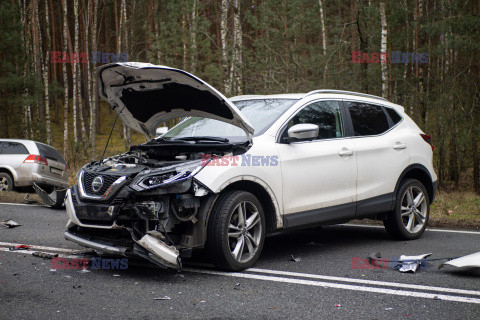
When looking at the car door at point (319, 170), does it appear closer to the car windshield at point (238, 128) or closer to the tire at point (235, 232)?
the car windshield at point (238, 128)

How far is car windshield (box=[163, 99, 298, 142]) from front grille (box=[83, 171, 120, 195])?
135 centimetres

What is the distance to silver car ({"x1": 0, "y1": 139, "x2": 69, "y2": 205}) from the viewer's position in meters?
13.8

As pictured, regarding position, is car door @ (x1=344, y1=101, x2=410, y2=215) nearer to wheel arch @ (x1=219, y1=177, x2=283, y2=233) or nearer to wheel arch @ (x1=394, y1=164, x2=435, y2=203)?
wheel arch @ (x1=394, y1=164, x2=435, y2=203)

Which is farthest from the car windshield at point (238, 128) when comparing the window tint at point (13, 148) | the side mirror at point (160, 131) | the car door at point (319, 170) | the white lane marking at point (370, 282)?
the window tint at point (13, 148)

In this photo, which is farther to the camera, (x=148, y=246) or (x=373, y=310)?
(x=148, y=246)

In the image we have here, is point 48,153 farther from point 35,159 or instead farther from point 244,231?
point 244,231

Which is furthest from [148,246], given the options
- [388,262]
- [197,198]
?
[388,262]

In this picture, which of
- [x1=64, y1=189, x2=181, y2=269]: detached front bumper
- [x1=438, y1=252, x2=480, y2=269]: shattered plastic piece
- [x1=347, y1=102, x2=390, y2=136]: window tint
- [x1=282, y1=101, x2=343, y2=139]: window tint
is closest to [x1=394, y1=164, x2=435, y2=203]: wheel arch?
[x1=347, y1=102, x2=390, y2=136]: window tint

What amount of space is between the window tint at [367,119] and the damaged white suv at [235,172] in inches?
0.8

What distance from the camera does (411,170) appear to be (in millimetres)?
7430

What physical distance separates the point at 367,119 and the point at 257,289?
129 inches

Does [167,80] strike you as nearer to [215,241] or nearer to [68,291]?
[215,241]

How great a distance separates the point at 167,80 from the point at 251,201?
5.30 ft

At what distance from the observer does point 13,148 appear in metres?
14.2
